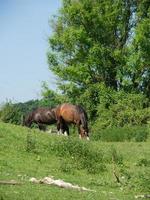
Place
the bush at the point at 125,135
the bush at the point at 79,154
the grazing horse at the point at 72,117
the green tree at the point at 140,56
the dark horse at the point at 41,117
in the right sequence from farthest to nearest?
the green tree at the point at 140,56 → the dark horse at the point at 41,117 → the bush at the point at 125,135 → the grazing horse at the point at 72,117 → the bush at the point at 79,154

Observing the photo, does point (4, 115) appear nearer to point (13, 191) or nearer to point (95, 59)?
point (95, 59)

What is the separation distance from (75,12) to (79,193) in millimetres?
35615

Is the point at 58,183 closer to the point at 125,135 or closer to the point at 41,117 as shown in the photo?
the point at 125,135

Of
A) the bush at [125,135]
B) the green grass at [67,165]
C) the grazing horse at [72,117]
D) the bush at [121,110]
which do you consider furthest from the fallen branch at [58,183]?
the bush at [121,110]

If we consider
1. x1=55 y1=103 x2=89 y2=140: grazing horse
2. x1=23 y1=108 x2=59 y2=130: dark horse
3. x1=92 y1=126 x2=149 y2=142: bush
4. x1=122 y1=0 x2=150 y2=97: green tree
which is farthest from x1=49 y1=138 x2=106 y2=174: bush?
x1=122 y1=0 x2=150 y2=97: green tree

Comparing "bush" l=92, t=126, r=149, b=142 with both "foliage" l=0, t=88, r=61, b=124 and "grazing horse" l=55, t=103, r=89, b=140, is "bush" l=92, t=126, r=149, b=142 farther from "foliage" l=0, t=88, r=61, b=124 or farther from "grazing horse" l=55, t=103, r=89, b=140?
"foliage" l=0, t=88, r=61, b=124

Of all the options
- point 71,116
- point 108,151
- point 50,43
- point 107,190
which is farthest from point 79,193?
point 50,43

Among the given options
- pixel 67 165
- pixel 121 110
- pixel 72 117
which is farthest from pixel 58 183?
pixel 121 110

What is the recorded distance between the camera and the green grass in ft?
48.9

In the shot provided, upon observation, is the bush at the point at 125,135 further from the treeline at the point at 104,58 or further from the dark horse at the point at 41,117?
the treeline at the point at 104,58

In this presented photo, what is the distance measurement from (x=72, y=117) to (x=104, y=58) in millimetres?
18870

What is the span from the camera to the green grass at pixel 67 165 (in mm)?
14906

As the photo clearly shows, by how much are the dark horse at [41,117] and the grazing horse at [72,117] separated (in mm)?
1837

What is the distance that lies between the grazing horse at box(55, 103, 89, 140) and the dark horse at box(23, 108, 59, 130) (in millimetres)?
1837
